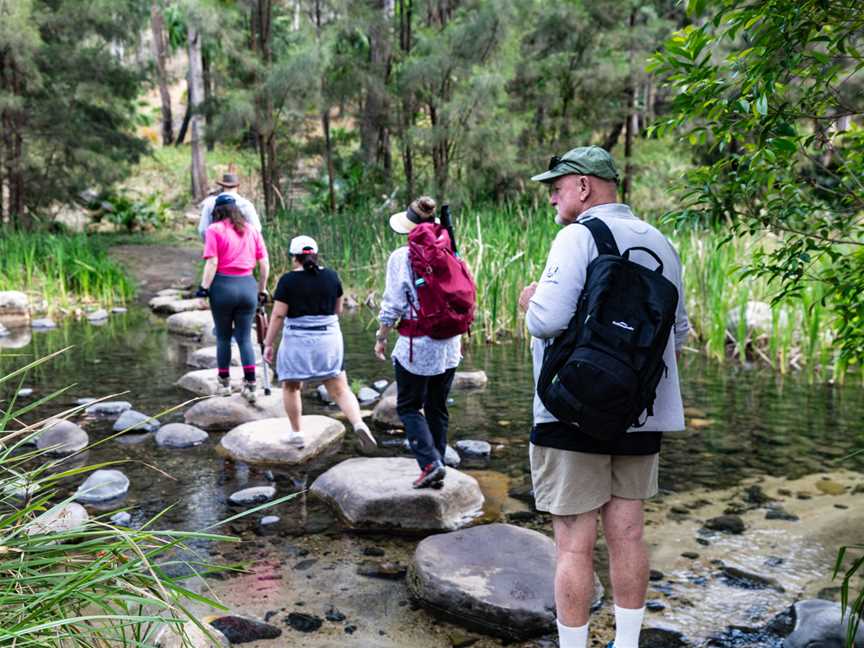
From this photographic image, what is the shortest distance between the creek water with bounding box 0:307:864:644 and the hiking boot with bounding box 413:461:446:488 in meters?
0.39

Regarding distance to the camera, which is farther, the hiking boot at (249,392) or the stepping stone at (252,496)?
the hiking boot at (249,392)

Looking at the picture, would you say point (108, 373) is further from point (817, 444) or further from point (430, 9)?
point (430, 9)

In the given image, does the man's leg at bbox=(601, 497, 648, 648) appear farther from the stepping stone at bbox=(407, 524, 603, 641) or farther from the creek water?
the creek water

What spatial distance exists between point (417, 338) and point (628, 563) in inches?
81.1

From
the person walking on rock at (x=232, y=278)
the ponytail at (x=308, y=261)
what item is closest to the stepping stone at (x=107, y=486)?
the ponytail at (x=308, y=261)

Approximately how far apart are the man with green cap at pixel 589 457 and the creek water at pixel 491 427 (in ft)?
4.81

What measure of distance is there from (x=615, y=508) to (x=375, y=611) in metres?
1.30

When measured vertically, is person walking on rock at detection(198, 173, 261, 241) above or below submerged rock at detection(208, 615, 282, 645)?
above

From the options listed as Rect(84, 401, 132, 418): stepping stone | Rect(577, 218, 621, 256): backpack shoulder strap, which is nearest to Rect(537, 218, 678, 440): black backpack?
Rect(577, 218, 621, 256): backpack shoulder strap

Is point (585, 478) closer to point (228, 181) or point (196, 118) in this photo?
point (228, 181)

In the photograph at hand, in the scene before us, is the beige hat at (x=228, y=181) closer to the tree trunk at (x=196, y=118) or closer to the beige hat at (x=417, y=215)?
the beige hat at (x=417, y=215)

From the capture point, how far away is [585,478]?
2518 mm

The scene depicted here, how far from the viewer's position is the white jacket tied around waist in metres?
2.49

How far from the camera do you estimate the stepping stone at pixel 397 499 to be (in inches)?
170
